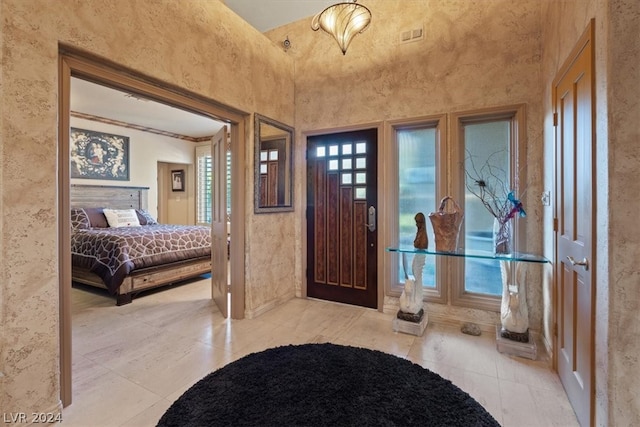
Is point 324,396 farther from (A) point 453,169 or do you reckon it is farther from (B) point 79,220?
(B) point 79,220

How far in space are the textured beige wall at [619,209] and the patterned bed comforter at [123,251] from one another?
4.28m

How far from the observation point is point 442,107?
9.81ft

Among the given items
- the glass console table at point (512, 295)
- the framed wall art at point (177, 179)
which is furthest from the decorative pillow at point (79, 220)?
the glass console table at point (512, 295)

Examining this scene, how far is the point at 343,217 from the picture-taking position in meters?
3.55

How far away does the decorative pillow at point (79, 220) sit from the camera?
458 cm

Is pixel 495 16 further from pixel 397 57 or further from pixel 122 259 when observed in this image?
pixel 122 259

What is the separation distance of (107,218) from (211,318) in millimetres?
3438

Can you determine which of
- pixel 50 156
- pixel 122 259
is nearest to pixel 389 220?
pixel 50 156

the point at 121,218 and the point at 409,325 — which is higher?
Answer: the point at 121,218

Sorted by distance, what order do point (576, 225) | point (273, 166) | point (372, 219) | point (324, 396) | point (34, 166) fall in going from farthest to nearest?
point (273, 166) → point (372, 219) → point (324, 396) → point (576, 225) → point (34, 166)

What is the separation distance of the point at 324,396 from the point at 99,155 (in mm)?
6365

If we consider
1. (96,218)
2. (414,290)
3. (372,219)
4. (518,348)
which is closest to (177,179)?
(96,218)

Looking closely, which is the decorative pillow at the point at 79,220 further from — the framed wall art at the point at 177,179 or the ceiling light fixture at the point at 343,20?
the ceiling light fixture at the point at 343,20

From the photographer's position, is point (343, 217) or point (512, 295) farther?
point (343, 217)
